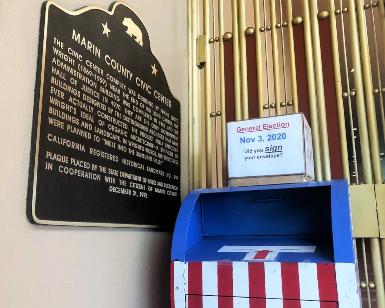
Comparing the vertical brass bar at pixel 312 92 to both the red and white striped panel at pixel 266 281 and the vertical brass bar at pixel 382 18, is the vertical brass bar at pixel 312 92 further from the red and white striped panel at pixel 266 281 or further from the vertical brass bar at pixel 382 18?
the red and white striped panel at pixel 266 281

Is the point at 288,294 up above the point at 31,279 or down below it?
below

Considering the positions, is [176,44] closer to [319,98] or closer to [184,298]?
[319,98]

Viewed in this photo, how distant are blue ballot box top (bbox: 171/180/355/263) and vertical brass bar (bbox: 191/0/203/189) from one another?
1.11ft

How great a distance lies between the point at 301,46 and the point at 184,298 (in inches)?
61.3

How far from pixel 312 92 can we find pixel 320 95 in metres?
0.05

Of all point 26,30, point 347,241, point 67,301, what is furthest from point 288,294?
point 26,30

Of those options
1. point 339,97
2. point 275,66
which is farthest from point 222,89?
point 339,97

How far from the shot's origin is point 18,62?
1036 millimetres

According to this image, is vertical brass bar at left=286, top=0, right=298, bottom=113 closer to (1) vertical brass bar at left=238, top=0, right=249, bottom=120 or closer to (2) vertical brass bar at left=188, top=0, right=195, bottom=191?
(1) vertical brass bar at left=238, top=0, right=249, bottom=120

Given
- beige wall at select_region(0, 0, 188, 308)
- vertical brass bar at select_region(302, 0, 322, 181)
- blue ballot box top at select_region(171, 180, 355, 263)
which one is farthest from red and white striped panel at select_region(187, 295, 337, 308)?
vertical brass bar at select_region(302, 0, 322, 181)

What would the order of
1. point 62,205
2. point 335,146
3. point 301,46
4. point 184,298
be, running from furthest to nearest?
point 301,46
point 335,146
point 184,298
point 62,205

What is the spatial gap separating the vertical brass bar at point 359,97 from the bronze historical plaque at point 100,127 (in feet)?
3.30

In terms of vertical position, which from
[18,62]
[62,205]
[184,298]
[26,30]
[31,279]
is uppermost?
[26,30]

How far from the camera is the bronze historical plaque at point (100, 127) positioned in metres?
1.08
